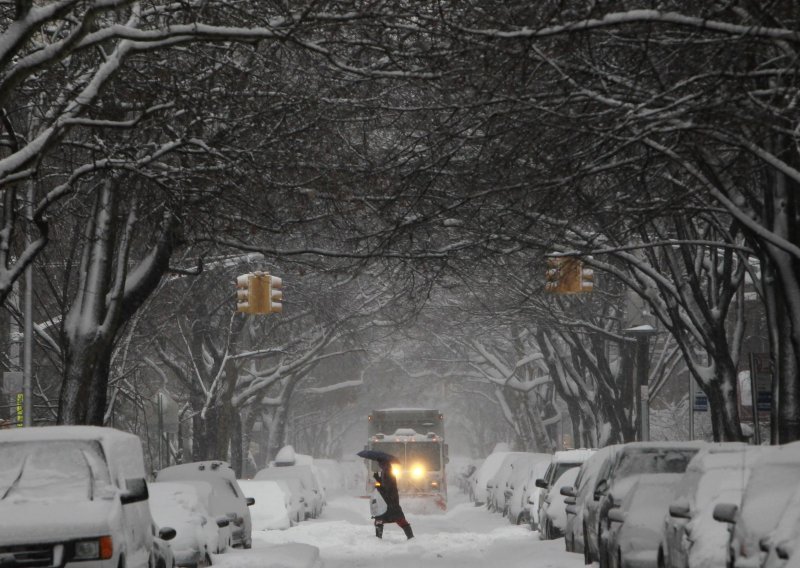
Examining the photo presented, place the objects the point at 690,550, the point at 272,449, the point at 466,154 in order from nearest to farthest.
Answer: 1. the point at 690,550
2. the point at 466,154
3. the point at 272,449

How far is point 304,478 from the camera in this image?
40375 mm

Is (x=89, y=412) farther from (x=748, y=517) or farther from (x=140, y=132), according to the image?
(x=748, y=517)

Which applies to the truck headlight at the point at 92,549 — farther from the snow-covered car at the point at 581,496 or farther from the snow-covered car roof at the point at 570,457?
the snow-covered car roof at the point at 570,457

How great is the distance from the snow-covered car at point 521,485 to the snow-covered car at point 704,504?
19675mm

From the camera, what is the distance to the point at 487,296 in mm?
41312

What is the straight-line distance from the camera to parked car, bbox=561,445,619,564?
20438 mm

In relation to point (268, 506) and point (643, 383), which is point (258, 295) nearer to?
Answer: point (268, 506)

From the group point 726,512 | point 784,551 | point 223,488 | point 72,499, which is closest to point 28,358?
point 223,488

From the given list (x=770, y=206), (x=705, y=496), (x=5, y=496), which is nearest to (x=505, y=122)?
(x=770, y=206)

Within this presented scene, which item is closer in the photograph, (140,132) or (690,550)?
(690,550)

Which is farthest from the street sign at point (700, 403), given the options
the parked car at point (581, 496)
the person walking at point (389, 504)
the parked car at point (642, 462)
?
the parked car at point (642, 462)

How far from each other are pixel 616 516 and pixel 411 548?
409 inches

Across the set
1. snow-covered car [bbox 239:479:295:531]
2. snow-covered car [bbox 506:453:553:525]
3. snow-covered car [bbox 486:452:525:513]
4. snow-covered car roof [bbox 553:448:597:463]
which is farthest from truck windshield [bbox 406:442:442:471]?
snow-covered car roof [bbox 553:448:597:463]

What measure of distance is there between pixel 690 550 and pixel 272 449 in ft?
169
